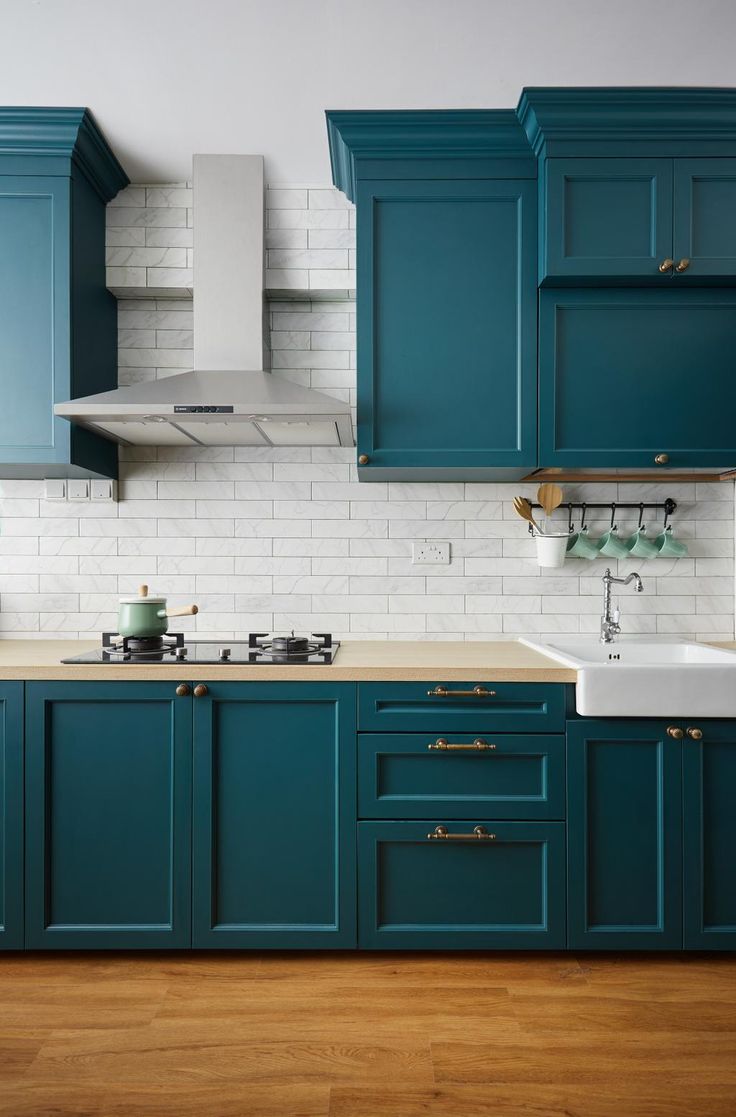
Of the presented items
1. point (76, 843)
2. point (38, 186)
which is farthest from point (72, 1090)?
point (38, 186)

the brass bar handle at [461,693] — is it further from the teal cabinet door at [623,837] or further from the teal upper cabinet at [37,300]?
the teal upper cabinet at [37,300]

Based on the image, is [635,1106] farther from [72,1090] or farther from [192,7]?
[192,7]

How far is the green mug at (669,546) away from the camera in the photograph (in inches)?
107

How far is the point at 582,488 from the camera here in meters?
2.80

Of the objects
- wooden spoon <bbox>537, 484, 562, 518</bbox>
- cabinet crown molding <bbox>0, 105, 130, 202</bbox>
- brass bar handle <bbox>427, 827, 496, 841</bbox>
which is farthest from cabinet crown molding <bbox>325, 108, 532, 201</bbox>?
brass bar handle <bbox>427, 827, 496, 841</bbox>

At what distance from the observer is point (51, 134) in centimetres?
238

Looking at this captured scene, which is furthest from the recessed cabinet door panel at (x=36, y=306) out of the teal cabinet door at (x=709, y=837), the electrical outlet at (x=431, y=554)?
the teal cabinet door at (x=709, y=837)

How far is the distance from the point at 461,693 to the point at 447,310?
1272mm

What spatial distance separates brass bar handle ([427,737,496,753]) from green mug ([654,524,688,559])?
3.64ft

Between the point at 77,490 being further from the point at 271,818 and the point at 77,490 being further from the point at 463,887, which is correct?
the point at 463,887

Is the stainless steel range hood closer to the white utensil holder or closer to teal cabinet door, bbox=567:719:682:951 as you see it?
the white utensil holder

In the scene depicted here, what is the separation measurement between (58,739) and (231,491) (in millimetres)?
1101

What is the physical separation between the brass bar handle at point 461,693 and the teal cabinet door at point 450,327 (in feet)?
2.49

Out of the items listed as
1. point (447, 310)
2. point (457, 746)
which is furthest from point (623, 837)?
point (447, 310)
